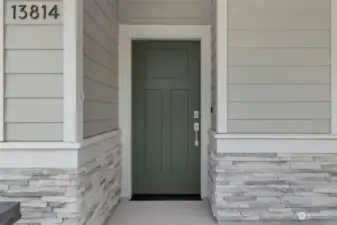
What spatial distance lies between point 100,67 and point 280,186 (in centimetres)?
192

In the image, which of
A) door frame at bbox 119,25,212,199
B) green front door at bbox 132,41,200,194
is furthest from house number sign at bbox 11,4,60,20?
green front door at bbox 132,41,200,194

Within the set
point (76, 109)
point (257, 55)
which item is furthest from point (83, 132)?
point (257, 55)

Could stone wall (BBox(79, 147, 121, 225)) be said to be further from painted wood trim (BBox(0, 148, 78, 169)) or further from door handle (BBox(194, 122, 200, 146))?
door handle (BBox(194, 122, 200, 146))

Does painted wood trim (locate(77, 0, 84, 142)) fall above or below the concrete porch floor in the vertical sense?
above

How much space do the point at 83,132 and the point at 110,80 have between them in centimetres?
138

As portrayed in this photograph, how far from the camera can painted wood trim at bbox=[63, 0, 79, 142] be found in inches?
118

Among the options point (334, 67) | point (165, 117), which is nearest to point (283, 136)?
point (334, 67)

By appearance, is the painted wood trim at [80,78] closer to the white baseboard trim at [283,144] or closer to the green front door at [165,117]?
the white baseboard trim at [283,144]

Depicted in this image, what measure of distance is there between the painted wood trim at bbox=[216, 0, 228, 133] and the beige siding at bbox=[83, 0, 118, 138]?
1056 mm

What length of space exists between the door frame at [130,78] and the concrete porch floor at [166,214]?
389mm

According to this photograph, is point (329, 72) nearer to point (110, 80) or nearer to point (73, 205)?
point (110, 80)

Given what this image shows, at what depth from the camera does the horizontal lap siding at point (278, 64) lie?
3955 millimetres

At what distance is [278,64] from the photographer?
3967 millimetres

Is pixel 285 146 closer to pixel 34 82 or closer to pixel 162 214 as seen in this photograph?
pixel 162 214
